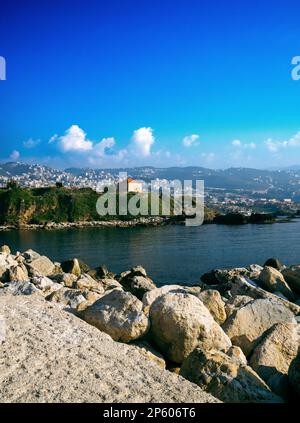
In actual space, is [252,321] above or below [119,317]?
below

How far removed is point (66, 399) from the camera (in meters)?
6.39

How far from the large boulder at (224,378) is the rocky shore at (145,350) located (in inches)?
0.6

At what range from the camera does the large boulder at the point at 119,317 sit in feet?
29.6

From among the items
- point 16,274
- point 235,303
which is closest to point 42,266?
point 16,274

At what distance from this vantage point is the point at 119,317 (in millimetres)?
9219

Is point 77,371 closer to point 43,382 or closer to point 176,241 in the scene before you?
point 43,382

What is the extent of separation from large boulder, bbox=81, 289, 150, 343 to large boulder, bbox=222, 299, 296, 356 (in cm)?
225

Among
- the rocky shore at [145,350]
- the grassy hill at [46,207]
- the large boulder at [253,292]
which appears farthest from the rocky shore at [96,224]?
the rocky shore at [145,350]

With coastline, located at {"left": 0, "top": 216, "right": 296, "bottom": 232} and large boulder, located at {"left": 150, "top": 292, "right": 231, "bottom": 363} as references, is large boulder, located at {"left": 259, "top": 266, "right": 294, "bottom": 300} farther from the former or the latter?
coastline, located at {"left": 0, "top": 216, "right": 296, "bottom": 232}

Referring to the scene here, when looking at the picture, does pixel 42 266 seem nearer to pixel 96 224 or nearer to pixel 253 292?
pixel 253 292

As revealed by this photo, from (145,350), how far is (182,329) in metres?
0.84

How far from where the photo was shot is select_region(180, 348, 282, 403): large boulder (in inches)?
279

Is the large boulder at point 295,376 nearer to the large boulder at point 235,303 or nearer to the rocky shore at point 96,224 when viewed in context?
the large boulder at point 235,303

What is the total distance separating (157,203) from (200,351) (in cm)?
10657
